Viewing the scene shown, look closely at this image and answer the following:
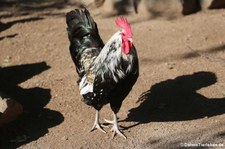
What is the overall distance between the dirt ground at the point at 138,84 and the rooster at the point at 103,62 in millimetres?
444

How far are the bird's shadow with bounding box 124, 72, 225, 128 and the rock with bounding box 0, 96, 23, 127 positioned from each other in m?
1.60

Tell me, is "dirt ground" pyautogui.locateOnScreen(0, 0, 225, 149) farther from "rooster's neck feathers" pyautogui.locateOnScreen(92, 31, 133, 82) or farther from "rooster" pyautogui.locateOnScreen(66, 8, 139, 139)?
"rooster's neck feathers" pyautogui.locateOnScreen(92, 31, 133, 82)

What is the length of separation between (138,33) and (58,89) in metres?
2.60

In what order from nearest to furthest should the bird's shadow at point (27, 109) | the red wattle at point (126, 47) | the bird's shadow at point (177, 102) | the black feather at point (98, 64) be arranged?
the red wattle at point (126, 47), the black feather at point (98, 64), the bird's shadow at point (27, 109), the bird's shadow at point (177, 102)

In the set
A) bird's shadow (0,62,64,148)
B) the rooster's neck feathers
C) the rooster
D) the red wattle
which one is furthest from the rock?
the red wattle

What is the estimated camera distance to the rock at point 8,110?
21.1 ft

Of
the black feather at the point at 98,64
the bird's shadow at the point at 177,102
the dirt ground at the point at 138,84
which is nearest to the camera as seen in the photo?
the black feather at the point at 98,64

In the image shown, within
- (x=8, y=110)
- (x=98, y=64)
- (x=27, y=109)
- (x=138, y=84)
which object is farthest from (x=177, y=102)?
(x=8, y=110)

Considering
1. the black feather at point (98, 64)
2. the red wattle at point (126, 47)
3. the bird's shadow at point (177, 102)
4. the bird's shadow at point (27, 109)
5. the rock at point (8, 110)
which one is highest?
the red wattle at point (126, 47)

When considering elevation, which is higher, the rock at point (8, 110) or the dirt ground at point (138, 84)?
the rock at point (8, 110)

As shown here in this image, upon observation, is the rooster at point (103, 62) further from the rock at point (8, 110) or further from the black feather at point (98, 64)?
the rock at point (8, 110)

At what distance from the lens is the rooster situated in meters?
5.86

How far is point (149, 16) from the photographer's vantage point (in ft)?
33.8

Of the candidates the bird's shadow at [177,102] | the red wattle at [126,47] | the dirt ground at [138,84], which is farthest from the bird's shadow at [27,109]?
the red wattle at [126,47]
